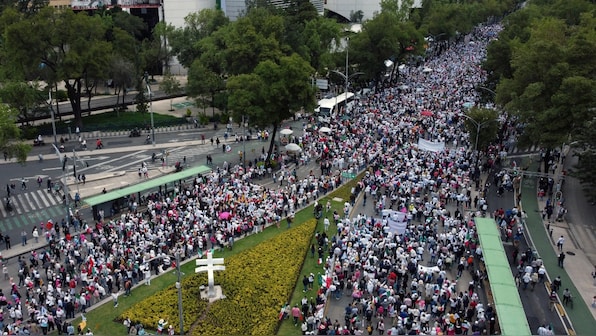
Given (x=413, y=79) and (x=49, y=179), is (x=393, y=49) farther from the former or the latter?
(x=49, y=179)

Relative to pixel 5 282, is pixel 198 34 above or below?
above

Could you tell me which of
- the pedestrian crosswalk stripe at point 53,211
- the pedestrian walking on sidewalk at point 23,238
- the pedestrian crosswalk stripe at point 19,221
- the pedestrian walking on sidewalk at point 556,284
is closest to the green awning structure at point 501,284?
the pedestrian walking on sidewalk at point 556,284

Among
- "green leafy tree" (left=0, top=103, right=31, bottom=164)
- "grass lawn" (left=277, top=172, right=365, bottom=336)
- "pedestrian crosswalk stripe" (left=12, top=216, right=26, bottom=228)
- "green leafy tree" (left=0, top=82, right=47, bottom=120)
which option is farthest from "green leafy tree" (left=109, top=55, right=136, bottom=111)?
"grass lawn" (left=277, top=172, right=365, bottom=336)

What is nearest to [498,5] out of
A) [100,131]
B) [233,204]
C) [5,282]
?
[100,131]

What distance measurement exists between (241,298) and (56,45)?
41121 mm

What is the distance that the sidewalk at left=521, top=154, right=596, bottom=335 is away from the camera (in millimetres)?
30453

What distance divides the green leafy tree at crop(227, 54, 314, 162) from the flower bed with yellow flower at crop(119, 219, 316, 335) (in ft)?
58.5

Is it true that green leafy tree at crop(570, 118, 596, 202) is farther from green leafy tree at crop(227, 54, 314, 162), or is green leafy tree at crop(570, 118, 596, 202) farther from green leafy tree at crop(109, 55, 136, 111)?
green leafy tree at crop(109, 55, 136, 111)

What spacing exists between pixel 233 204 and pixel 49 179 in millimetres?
17254

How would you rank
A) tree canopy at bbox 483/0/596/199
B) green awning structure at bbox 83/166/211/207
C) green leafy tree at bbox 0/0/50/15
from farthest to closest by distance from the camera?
green leafy tree at bbox 0/0/50/15 < tree canopy at bbox 483/0/596/199 < green awning structure at bbox 83/166/211/207

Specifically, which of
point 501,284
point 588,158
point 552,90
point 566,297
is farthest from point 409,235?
point 552,90

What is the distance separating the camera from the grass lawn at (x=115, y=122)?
62.9 m

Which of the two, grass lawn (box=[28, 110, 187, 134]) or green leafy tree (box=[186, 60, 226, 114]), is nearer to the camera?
grass lawn (box=[28, 110, 187, 134])

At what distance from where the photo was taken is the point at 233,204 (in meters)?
40.6
